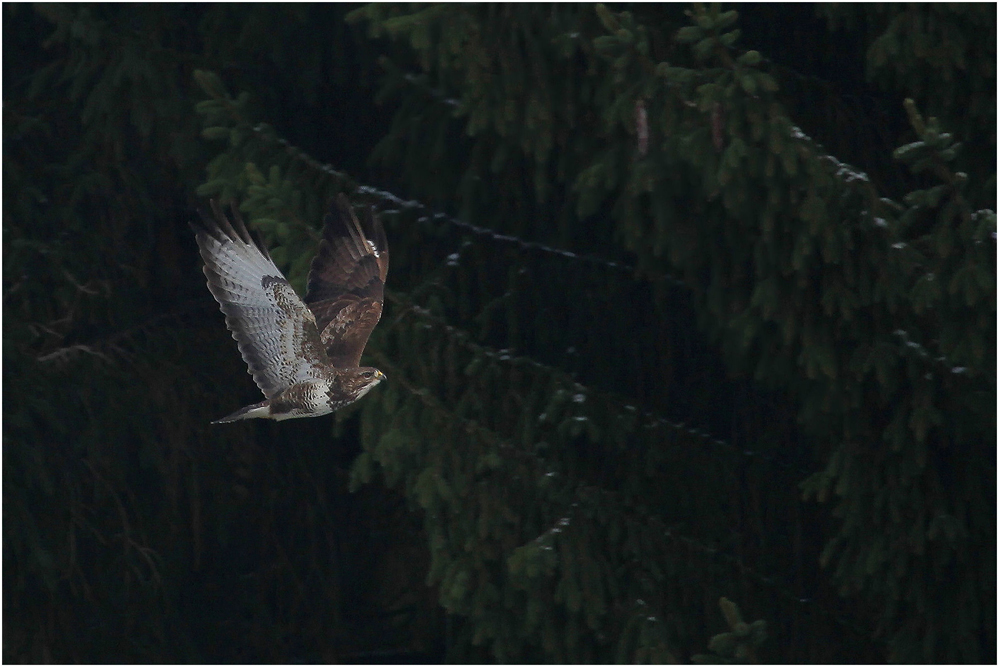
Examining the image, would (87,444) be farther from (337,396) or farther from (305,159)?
(337,396)

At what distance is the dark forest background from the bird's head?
2.15ft

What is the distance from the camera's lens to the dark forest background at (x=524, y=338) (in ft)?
19.0

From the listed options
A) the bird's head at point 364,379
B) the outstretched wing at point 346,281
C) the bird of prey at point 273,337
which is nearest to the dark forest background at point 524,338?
the outstretched wing at point 346,281

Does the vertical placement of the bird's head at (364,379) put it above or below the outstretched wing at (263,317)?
below

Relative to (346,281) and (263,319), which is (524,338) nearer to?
→ (346,281)

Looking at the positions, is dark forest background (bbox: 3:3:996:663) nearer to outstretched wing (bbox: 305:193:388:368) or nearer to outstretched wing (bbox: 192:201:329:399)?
outstretched wing (bbox: 305:193:388:368)

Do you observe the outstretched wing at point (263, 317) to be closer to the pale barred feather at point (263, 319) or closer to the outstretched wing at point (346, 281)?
the pale barred feather at point (263, 319)

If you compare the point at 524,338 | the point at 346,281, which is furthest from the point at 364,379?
the point at 524,338

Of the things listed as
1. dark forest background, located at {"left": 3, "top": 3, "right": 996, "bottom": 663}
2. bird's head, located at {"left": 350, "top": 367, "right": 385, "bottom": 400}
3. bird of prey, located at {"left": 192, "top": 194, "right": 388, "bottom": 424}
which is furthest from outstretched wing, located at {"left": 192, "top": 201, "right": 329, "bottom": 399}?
dark forest background, located at {"left": 3, "top": 3, "right": 996, "bottom": 663}

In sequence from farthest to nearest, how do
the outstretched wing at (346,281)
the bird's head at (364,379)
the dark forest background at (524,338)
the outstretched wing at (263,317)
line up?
the dark forest background at (524,338)
the outstretched wing at (346,281)
the bird's head at (364,379)
the outstretched wing at (263,317)

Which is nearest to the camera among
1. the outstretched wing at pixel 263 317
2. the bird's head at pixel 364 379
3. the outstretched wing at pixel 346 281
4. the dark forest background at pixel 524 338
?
the outstretched wing at pixel 263 317

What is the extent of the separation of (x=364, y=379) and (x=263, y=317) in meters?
0.44

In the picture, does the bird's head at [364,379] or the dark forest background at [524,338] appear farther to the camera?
the dark forest background at [524,338]

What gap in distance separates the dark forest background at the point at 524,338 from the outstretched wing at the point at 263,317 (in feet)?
2.01
